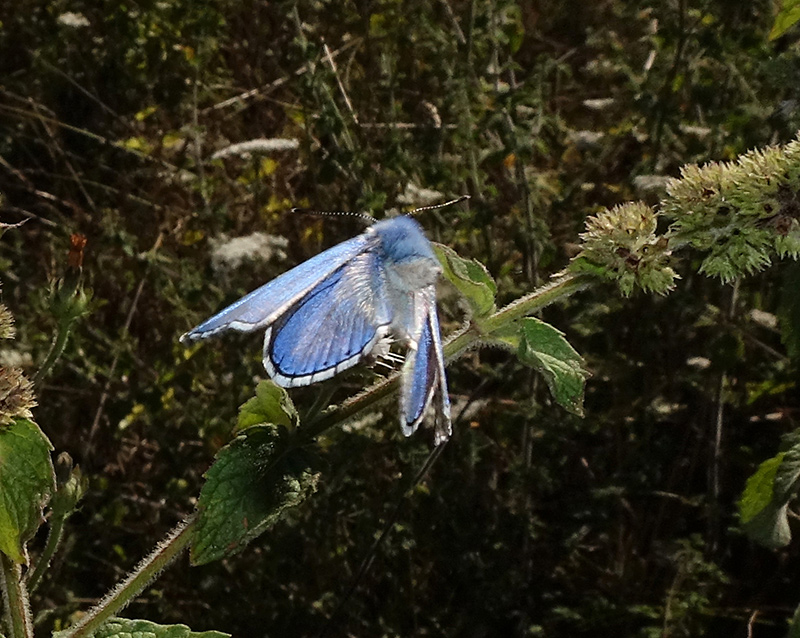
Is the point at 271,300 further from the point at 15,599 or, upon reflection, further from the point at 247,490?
the point at 15,599

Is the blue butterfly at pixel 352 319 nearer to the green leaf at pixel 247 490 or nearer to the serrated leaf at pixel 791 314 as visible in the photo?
the green leaf at pixel 247 490

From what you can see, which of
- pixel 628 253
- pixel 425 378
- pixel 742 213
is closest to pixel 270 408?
pixel 425 378

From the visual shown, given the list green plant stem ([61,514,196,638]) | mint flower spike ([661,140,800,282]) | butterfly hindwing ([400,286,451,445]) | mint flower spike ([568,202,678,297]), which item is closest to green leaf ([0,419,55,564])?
green plant stem ([61,514,196,638])

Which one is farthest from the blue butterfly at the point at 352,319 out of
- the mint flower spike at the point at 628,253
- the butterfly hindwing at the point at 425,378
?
the mint flower spike at the point at 628,253

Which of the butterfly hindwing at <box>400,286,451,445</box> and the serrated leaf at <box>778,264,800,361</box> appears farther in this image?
the serrated leaf at <box>778,264,800,361</box>

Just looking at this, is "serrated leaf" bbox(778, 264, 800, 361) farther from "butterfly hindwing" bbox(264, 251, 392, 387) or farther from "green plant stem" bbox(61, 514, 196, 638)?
"green plant stem" bbox(61, 514, 196, 638)

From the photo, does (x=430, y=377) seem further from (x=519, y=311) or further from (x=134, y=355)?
(x=134, y=355)
